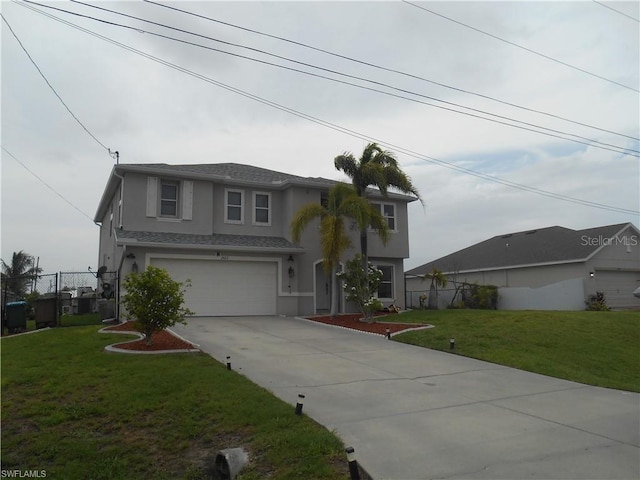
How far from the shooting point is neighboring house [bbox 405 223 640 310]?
24.3 metres

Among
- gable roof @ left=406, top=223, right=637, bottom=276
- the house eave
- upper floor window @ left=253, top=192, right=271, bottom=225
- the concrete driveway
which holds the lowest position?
the concrete driveway

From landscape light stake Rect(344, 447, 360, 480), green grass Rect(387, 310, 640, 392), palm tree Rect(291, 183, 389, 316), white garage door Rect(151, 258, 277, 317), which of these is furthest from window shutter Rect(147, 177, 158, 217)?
landscape light stake Rect(344, 447, 360, 480)

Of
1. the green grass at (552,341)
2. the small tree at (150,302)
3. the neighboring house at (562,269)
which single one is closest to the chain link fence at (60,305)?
the small tree at (150,302)

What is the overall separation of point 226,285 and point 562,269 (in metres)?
18.3

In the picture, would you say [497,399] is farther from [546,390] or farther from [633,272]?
[633,272]

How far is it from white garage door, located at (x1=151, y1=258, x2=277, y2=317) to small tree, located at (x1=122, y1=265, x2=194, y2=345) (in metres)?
7.27

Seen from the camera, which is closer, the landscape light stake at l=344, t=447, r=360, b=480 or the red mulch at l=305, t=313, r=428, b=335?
the landscape light stake at l=344, t=447, r=360, b=480

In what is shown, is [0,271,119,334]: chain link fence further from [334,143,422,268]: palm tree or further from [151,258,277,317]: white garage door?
[334,143,422,268]: palm tree

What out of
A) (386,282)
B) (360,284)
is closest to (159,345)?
(360,284)

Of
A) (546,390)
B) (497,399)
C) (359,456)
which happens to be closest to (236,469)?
(359,456)

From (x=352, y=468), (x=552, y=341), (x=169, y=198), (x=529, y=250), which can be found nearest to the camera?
(x=352, y=468)

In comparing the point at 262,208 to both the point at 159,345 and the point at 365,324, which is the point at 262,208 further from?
the point at 159,345

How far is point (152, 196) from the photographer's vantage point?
18.2 m

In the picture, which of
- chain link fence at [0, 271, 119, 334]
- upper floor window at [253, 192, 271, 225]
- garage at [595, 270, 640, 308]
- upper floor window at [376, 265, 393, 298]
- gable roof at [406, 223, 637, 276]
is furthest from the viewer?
gable roof at [406, 223, 637, 276]
